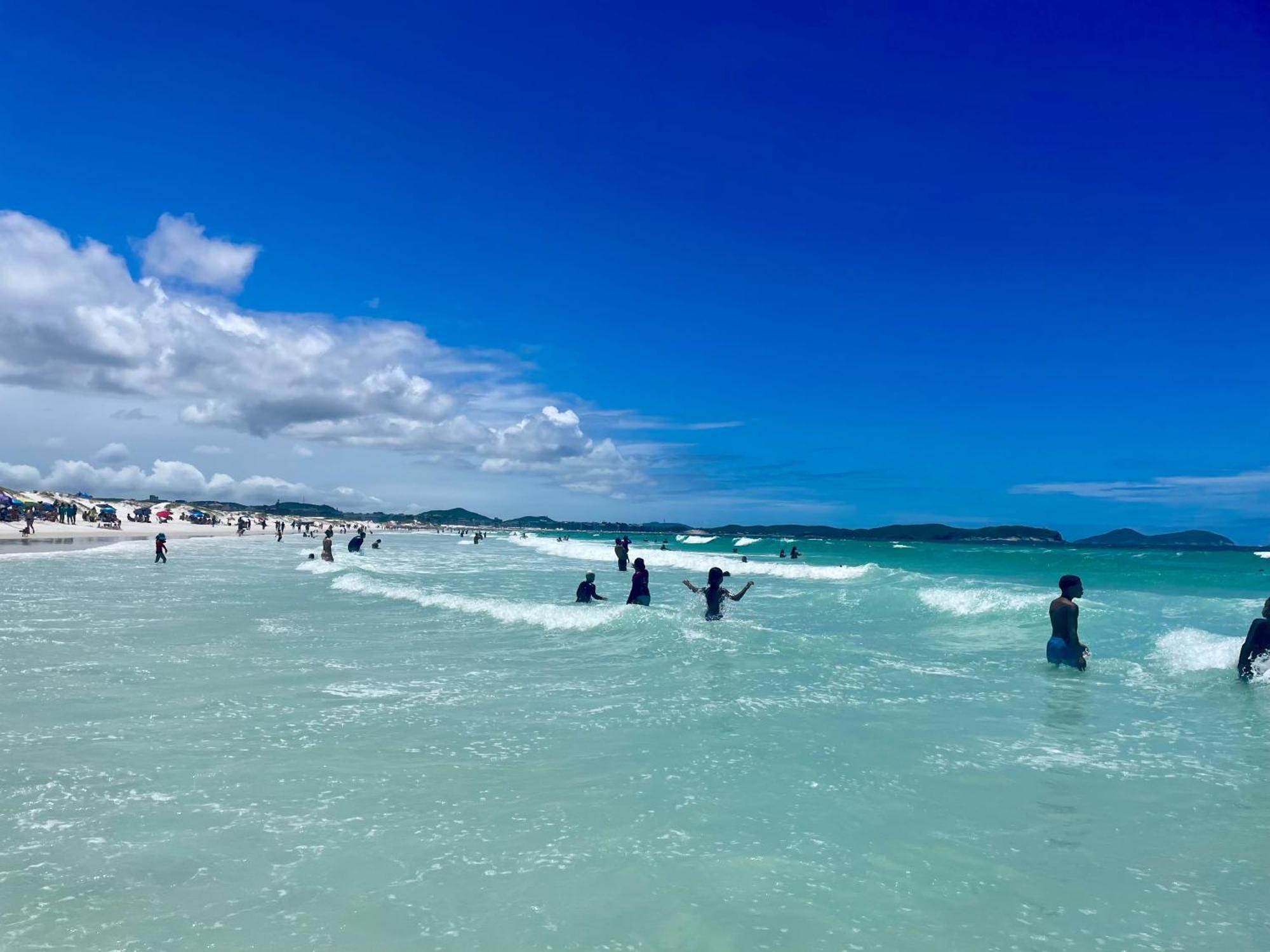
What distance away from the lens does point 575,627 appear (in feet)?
56.1

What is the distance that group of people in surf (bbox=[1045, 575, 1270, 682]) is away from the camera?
11672mm

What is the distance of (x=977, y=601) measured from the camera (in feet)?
77.5

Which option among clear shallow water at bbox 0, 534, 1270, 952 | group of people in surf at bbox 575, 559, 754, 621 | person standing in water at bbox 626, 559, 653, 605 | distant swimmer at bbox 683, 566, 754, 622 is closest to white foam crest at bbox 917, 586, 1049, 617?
clear shallow water at bbox 0, 534, 1270, 952

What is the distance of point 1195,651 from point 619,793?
43.7 feet

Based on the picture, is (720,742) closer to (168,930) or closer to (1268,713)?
(168,930)

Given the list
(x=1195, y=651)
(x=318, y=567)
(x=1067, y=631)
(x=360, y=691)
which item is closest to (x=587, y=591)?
(x=360, y=691)

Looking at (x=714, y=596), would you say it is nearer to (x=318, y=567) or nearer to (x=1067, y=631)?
(x=1067, y=631)

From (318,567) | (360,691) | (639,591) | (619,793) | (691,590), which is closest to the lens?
(619,793)

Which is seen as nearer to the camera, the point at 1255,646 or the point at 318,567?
the point at 1255,646

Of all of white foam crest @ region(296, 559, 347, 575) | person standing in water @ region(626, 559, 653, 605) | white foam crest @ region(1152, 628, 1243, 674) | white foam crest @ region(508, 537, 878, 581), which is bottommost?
white foam crest @ region(296, 559, 347, 575)

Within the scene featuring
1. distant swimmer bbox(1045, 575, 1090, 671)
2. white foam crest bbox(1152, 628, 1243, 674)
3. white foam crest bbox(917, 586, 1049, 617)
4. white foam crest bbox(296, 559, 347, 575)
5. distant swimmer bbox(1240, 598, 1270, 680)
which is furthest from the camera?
white foam crest bbox(296, 559, 347, 575)

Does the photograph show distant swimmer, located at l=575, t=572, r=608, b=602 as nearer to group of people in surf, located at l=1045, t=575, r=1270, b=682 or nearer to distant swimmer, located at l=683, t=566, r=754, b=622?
distant swimmer, located at l=683, t=566, r=754, b=622

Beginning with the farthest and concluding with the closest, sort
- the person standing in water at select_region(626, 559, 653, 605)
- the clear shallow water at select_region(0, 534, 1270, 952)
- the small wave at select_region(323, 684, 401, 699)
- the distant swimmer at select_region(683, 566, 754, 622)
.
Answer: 1. the person standing in water at select_region(626, 559, 653, 605)
2. the distant swimmer at select_region(683, 566, 754, 622)
3. the small wave at select_region(323, 684, 401, 699)
4. the clear shallow water at select_region(0, 534, 1270, 952)

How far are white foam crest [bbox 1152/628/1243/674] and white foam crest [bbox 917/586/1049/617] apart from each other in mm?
5112
